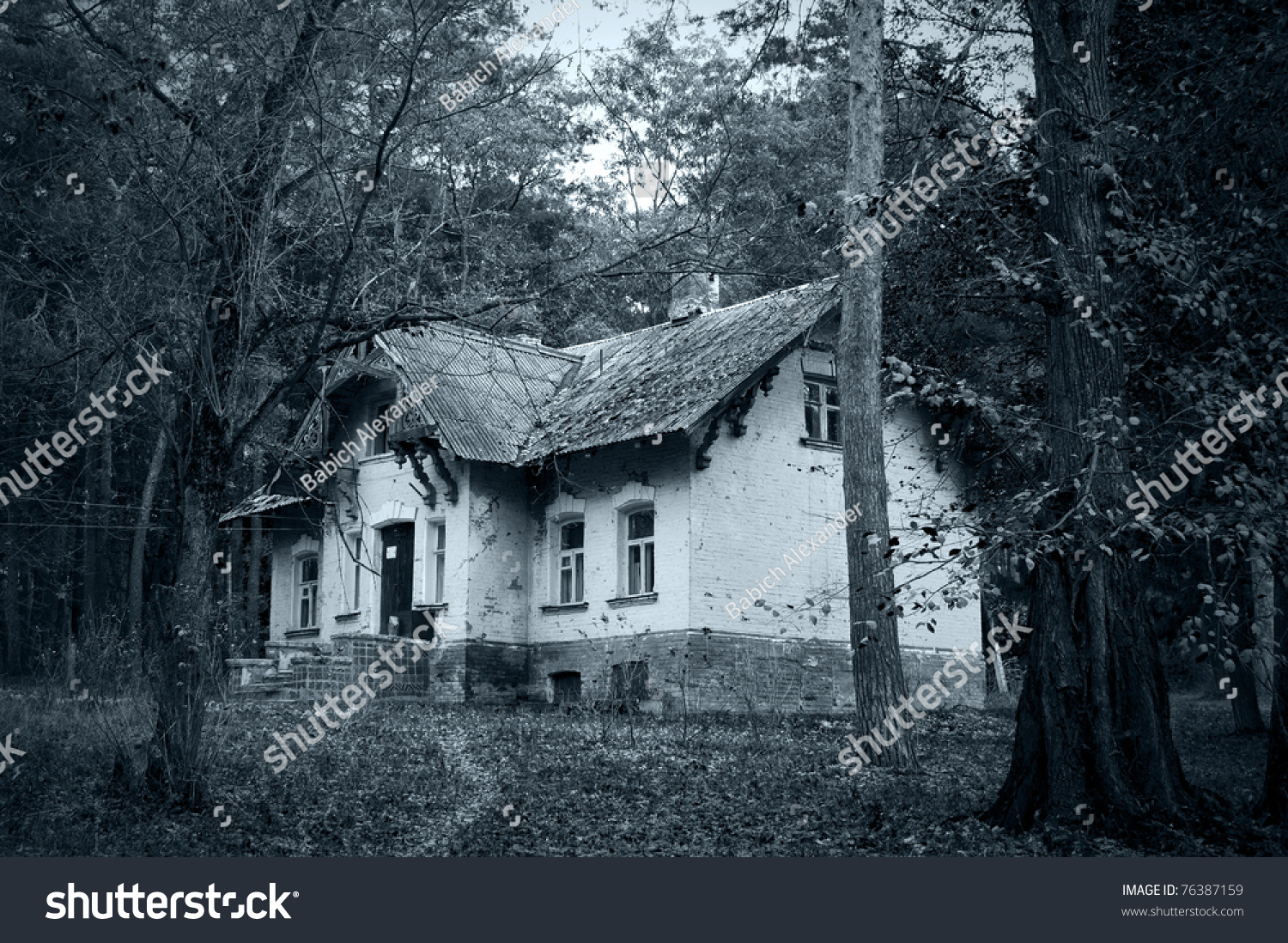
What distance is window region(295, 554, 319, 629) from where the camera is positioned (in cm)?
2641

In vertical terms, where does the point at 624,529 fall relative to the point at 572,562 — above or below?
above

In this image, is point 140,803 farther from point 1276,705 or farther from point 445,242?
point 1276,705

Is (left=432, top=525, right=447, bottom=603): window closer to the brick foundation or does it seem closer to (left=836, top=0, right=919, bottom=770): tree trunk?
the brick foundation

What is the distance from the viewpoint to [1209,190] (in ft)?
34.8

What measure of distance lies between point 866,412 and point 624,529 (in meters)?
8.82

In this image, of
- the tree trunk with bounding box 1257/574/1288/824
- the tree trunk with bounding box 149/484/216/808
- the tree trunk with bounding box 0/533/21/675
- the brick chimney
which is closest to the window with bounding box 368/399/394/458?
the brick chimney

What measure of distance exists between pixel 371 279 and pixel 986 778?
7.52 m

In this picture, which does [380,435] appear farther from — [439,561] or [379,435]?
[439,561]

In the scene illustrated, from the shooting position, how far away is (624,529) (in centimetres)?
2209

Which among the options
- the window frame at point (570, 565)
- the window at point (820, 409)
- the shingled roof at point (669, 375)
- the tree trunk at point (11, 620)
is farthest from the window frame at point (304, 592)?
the window at point (820, 409)

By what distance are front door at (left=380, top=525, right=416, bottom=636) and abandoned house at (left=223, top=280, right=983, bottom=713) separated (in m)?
0.04

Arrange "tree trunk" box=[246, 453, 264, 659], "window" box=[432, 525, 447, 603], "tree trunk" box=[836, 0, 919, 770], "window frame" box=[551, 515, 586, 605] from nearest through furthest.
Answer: "tree trunk" box=[836, 0, 919, 770] → "window frame" box=[551, 515, 586, 605] → "window" box=[432, 525, 447, 603] → "tree trunk" box=[246, 453, 264, 659]

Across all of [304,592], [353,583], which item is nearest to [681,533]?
[353,583]

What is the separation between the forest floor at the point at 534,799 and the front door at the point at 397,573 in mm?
7836
